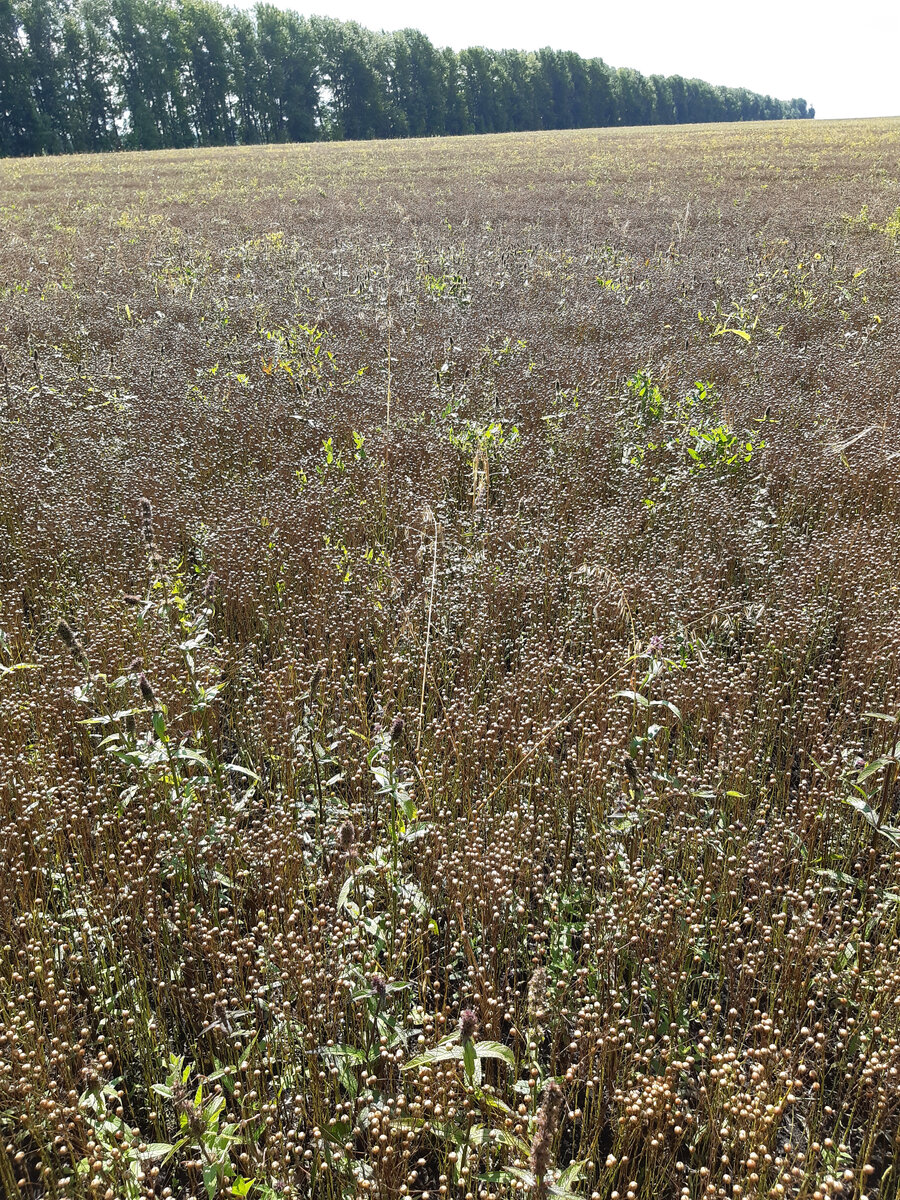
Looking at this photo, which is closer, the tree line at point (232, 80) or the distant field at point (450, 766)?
the distant field at point (450, 766)

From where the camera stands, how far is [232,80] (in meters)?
61.4

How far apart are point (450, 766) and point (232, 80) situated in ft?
242

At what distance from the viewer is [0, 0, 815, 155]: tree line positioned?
53031mm

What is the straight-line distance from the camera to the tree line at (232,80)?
53.0m

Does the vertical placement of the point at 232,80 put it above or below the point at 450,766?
above

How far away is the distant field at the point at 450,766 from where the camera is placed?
192cm

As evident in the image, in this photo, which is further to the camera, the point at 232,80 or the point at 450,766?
the point at 232,80

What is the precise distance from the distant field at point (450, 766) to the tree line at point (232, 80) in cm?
5343

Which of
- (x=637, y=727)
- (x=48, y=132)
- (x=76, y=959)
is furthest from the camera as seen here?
(x=48, y=132)

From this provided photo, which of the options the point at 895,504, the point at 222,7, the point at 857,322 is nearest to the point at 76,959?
the point at 895,504

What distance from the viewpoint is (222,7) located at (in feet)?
213

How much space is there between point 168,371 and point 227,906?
571 centimetres

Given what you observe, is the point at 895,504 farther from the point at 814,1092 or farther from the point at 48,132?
the point at 48,132

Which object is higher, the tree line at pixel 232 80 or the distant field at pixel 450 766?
the tree line at pixel 232 80
